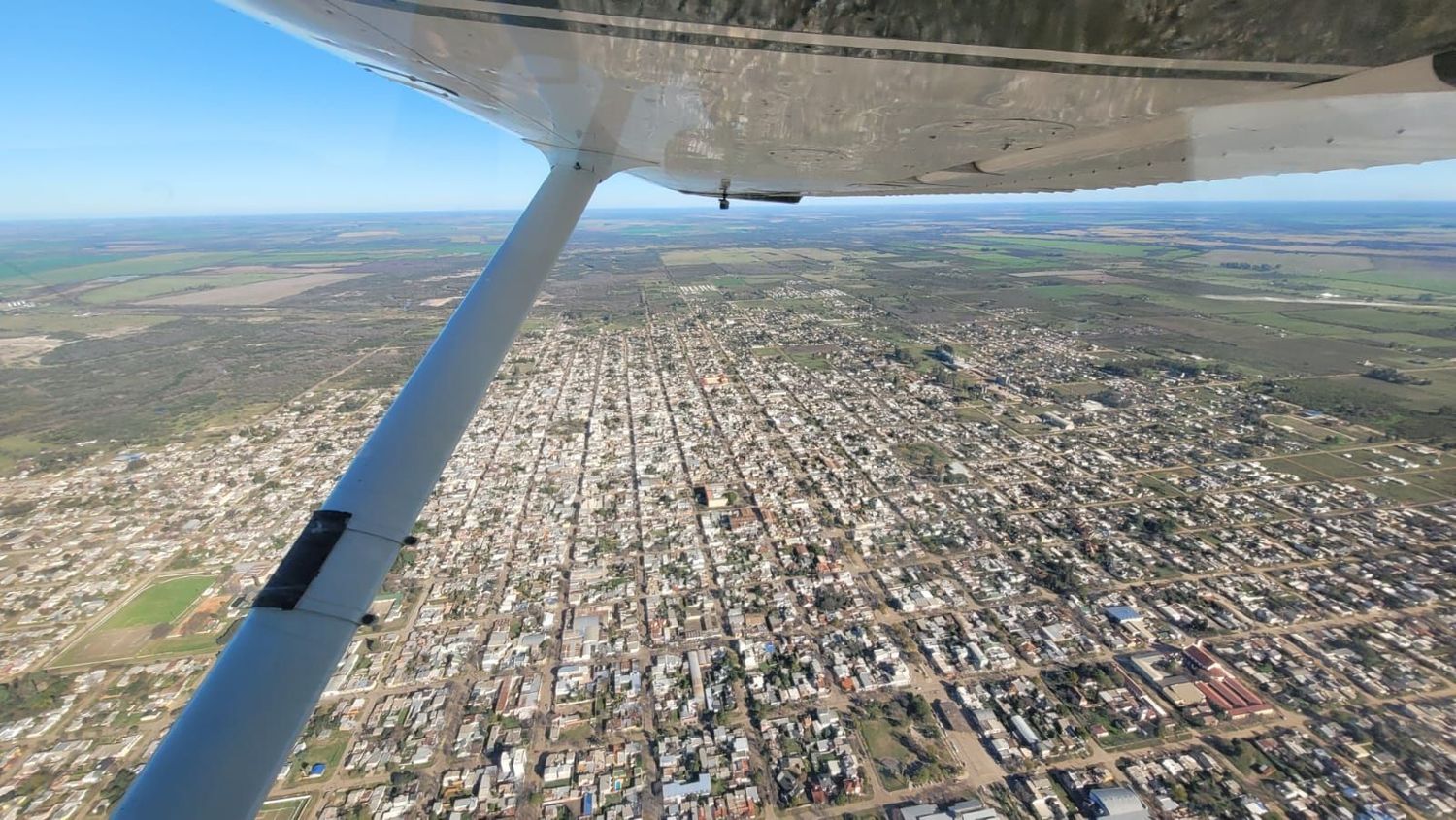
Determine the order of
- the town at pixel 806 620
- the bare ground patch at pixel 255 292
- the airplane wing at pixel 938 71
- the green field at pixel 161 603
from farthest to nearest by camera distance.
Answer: the bare ground patch at pixel 255 292 < the green field at pixel 161 603 < the town at pixel 806 620 < the airplane wing at pixel 938 71

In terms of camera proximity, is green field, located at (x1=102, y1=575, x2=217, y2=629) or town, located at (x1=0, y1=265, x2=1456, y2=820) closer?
town, located at (x1=0, y1=265, x2=1456, y2=820)

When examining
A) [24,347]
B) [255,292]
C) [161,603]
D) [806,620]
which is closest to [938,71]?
[806,620]

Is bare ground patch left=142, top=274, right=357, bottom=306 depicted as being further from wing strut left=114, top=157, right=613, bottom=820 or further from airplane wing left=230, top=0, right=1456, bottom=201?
airplane wing left=230, top=0, right=1456, bottom=201

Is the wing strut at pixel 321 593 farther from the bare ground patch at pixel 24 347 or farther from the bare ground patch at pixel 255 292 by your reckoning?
the bare ground patch at pixel 255 292

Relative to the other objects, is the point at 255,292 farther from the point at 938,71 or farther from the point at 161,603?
the point at 938,71

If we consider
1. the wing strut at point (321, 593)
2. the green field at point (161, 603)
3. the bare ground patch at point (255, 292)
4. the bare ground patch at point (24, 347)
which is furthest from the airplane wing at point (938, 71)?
the bare ground patch at point (255, 292)

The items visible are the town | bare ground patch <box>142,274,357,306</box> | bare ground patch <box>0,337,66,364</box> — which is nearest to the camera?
the town

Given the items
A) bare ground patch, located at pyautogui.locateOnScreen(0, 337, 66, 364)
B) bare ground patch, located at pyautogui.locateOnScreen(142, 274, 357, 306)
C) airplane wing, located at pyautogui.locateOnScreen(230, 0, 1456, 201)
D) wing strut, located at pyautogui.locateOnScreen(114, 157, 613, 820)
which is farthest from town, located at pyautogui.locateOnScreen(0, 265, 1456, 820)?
bare ground patch, located at pyautogui.locateOnScreen(142, 274, 357, 306)
